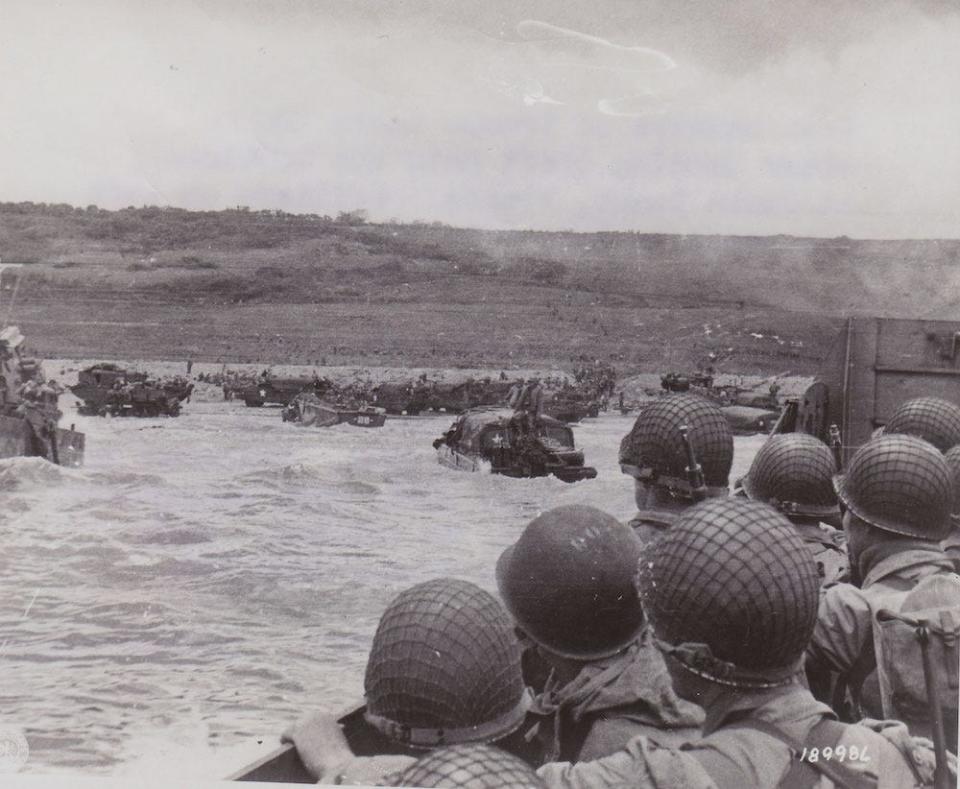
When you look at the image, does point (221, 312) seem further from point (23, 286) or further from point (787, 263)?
point (787, 263)

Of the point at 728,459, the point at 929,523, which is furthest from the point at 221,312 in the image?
the point at 929,523

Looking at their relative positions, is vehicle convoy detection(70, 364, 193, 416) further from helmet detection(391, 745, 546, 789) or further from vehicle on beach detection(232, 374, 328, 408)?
helmet detection(391, 745, 546, 789)

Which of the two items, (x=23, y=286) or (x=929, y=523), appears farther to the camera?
(x=23, y=286)

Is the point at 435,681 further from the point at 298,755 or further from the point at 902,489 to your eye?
the point at 902,489

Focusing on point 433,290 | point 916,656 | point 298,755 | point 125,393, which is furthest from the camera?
point 433,290

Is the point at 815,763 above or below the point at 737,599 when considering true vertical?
below

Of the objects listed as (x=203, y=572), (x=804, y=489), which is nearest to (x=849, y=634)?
(x=804, y=489)
